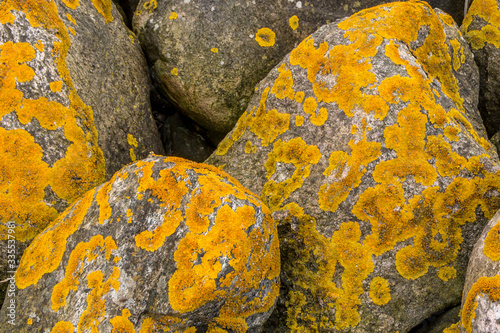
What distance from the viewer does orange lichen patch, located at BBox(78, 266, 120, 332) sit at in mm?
2842

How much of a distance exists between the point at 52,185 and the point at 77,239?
3.00ft

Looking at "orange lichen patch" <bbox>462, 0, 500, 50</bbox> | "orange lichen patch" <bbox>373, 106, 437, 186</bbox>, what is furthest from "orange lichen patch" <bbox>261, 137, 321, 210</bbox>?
"orange lichen patch" <bbox>462, 0, 500, 50</bbox>

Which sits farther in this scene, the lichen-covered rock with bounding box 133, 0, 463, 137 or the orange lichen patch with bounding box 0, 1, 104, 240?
the lichen-covered rock with bounding box 133, 0, 463, 137

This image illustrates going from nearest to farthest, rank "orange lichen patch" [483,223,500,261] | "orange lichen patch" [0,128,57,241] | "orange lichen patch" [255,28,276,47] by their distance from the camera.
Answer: "orange lichen patch" [483,223,500,261], "orange lichen patch" [0,128,57,241], "orange lichen patch" [255,28,276,47]

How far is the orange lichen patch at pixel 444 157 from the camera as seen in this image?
3.82m

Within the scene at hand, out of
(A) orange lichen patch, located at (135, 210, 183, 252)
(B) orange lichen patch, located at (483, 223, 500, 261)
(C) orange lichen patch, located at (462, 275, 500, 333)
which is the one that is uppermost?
(A) orange lichen patch, located at (135, 210, 183, 252)

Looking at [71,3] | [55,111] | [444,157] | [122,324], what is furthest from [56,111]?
[444,157]

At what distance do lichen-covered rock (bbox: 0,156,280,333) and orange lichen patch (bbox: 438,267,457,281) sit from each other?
1.69 meters

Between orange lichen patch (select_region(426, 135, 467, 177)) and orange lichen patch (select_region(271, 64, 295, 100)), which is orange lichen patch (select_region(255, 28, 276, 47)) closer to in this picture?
orange lichen patch (select_region(271, 64, 295, 100))

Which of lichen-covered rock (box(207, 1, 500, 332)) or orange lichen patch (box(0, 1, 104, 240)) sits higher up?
orange lichen patch (box(0, 1, 104, 240))

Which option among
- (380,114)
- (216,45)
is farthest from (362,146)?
(216,45)

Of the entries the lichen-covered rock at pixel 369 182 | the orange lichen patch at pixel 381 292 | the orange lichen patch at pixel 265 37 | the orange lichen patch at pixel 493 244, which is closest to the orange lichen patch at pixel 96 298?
the lichen-covered rock at pixel 369 182

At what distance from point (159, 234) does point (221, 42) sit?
3429 millimetres

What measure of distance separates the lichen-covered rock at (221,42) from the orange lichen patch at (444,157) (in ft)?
8.81
